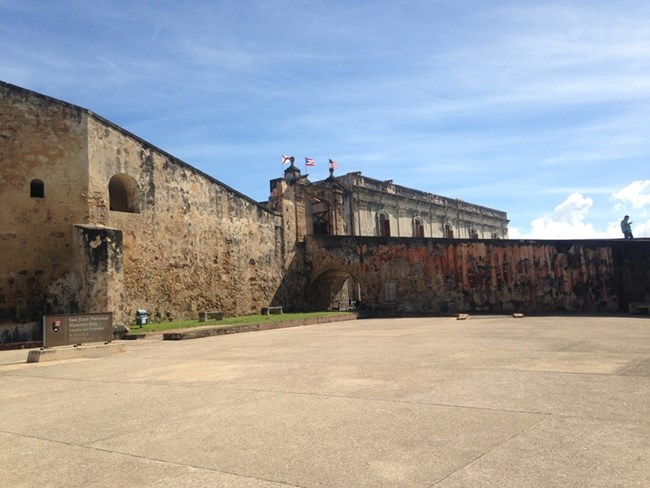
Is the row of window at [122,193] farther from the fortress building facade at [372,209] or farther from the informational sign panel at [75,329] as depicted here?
the fortress building facade at [372,209]

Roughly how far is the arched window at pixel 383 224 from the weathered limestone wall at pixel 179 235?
43.3 feet

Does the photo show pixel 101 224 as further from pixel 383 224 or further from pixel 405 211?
pixel 405 211

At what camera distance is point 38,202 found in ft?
48.9

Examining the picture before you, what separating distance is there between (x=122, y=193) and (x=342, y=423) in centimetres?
1616

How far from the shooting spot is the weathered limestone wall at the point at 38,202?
565 inches

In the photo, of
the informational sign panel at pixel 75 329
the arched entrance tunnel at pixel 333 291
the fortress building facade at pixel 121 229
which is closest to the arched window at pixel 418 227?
the arched entrance tunnel at pixel 333 291

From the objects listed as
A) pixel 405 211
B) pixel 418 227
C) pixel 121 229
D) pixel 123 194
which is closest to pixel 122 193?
pixel 123 194

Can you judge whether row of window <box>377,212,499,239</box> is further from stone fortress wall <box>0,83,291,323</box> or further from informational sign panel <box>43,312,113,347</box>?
informational sign panel <box>43,312,113,347</box>

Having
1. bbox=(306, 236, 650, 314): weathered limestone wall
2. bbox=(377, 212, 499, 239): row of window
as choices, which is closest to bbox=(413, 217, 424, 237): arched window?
bbox=(377, 212, 499, 239): row of window

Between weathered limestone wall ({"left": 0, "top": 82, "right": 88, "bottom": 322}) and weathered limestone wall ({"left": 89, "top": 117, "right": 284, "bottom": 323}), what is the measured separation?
557 mm

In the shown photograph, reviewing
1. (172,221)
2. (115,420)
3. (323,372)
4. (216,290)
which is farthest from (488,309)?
(115,420)

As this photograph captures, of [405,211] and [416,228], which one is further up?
[405,211]

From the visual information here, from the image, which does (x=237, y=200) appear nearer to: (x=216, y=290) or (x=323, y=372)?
(x=216, y=290)

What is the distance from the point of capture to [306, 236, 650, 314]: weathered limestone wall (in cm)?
1972
